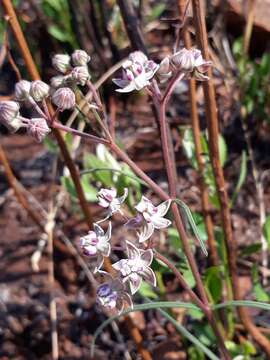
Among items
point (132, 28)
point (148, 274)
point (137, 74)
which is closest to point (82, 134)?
point (137, 74)

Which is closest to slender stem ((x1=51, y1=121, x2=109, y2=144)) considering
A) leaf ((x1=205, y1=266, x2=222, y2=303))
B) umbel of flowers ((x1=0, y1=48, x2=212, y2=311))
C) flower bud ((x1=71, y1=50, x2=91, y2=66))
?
umbel of flowers ((x1=0, y1=48, x2=212, y2=311))

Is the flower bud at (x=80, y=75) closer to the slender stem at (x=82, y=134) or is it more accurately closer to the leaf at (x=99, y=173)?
the slender stem at (x=82, y=134)

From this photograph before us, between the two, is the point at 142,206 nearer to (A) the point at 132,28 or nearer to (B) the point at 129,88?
(B) the point at 129,88

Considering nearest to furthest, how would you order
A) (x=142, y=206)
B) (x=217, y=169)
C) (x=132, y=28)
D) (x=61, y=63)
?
(x=142, y=206), (x=61, y=63), (x=217, y=169), (x=132, y=28)

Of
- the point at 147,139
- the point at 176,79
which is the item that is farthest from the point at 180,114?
the point at 176,79

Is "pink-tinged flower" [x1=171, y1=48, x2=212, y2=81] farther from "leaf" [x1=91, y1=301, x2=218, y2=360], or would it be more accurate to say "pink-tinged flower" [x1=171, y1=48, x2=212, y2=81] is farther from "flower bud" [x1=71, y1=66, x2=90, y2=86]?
"leaf" [x1=91, y1=301, x2=218, y2=360]

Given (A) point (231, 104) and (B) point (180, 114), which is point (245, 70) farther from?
(B) point (180, 114)
